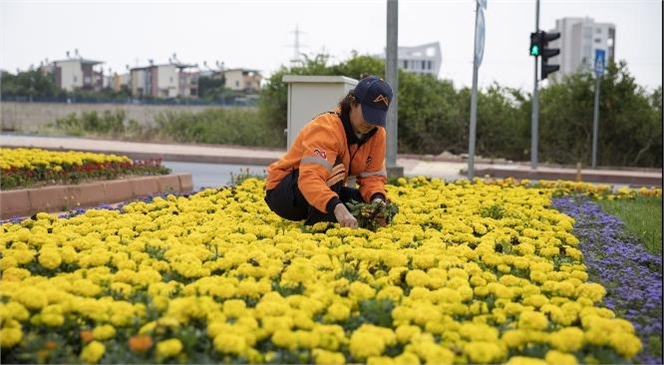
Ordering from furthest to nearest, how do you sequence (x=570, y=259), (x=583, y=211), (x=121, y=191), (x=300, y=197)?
(x=121, y=191) → (x=583, y=211) → (x=300, y=197) → (x=570, y=259)

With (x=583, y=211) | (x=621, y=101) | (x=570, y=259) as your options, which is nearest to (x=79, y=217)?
(x=570, y=259)

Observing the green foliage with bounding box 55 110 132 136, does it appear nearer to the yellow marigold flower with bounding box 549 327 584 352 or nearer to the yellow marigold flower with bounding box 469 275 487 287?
the yellow marigold flower with bounding box 469 275 487 287

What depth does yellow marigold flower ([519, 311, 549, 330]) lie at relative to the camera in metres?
3.73

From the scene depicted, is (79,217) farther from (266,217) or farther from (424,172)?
(424,172)

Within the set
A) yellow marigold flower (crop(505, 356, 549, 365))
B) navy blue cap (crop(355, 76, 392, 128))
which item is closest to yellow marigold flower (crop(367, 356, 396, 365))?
yellow marigold flower (crop(505, 356, 549, 365))

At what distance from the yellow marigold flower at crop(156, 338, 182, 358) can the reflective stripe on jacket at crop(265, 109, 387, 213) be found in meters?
2.66

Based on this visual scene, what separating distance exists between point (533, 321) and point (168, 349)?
154cm

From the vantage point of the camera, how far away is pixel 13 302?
3637 mm

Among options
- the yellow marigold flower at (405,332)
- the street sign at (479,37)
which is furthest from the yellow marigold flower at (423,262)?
the street sign at (479,37)

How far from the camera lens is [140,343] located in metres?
3.19

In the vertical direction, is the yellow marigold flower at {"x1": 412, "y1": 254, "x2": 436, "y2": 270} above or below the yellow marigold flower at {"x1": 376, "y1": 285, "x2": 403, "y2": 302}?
above

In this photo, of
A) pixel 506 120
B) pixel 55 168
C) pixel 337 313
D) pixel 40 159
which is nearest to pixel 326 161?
pixel 337 313

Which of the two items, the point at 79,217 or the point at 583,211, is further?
the point at 583,211

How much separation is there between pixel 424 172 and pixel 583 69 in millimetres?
7611
